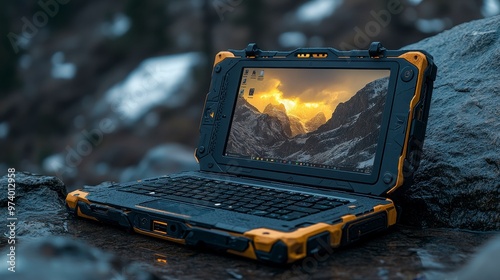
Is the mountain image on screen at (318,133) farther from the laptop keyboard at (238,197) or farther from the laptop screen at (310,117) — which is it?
the laptop keyboard at (238,197)

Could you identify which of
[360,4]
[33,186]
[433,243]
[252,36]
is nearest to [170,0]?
[252,36]

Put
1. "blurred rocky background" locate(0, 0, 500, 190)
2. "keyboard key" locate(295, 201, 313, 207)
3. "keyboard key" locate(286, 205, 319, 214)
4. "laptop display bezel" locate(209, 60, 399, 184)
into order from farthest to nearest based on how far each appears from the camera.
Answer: "blurred rocky background" locate(0, 0, 500, 190) → "laptop display bezel" locate(209, 60, 399, 184) → "keyboard key" locate(295, 201, 313, 207) → "keyboard key" locate(286, 205, 319, 214)

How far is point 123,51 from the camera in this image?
17391 millimetres

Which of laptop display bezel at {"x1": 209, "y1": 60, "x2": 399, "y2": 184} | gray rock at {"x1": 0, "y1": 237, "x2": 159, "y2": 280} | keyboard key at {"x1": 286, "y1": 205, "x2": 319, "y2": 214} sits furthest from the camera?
laptop display bezel at {"x1": 209, "y1": 60, "x2": 399, "y2": 184}

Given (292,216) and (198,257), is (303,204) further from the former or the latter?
(198,257)

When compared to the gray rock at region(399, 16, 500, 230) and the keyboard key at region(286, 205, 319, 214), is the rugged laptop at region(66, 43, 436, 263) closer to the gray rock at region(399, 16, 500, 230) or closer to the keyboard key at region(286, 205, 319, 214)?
the keyboard key at region(286, 205, 319, 214)

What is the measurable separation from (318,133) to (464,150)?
0.82 metres

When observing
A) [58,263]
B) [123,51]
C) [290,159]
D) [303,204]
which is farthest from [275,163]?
[123,51]

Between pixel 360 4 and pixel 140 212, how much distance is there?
14765mm

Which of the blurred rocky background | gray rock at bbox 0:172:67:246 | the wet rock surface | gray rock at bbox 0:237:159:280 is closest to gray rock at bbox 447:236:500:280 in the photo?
the wet rock surface

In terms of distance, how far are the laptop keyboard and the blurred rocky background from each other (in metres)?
11.3

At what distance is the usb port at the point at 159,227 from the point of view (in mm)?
2713

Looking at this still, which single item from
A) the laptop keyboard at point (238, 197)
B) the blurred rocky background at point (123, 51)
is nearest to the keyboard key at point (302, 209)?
the laptop keyboard at point (238, 197)

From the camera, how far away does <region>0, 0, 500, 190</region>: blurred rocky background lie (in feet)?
49.9
